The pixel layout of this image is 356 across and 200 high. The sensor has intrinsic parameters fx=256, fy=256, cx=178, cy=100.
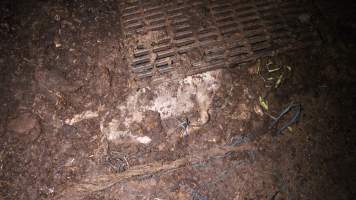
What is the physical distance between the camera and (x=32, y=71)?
6.97ft

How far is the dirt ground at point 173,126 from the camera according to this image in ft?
5.56

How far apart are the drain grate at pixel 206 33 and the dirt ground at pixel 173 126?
10 centimetres

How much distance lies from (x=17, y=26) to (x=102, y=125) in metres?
1.31

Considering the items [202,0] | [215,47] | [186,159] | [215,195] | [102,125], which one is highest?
[202,0]

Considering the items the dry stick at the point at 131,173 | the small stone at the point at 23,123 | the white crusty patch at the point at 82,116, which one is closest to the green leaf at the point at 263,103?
the dry stick at the point at 131,173

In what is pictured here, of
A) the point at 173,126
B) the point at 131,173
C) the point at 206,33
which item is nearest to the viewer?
the point at 131,173

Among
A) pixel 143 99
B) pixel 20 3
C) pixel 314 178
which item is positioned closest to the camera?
pixel 314 178

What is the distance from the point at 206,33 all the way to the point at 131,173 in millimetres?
1252

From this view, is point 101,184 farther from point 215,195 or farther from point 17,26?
point 17,26

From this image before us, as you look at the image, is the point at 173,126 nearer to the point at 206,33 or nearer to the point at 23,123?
the point at 206,33

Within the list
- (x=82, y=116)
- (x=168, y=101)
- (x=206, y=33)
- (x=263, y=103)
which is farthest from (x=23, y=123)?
(x=263, y=103)

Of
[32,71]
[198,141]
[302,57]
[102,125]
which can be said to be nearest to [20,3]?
[32,71]

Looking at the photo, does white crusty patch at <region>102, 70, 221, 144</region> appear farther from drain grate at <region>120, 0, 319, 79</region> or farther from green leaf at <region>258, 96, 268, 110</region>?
green leaf at <region>258, 96, 268, 110</region>

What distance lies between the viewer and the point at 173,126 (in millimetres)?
1853
